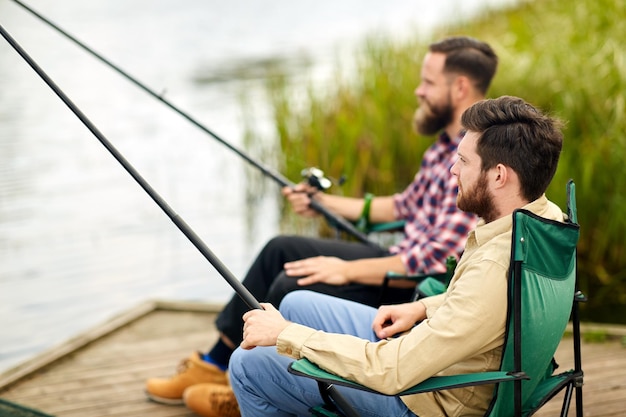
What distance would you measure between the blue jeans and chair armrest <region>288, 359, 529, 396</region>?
22 centimetres

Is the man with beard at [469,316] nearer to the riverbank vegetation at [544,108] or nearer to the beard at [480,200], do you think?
the beard at [480,200]

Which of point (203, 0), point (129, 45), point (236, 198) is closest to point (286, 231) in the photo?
point (236, 198)

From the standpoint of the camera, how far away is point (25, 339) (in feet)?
14.1

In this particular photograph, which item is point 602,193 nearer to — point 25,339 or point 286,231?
point 286,231

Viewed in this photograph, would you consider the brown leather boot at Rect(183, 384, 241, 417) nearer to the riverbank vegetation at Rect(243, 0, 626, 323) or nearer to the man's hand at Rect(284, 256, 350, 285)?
the man's hand at Rect(284, 256, 350, 285)

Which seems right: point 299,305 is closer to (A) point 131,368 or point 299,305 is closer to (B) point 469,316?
(B) point 469,316

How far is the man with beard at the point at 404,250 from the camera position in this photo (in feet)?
9.14

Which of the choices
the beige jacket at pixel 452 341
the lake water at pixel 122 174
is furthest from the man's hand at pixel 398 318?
the lake water at pixel 122 174

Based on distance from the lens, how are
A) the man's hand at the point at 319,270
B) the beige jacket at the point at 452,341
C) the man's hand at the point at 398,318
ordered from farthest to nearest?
1. the man's hand at the point at 319,270
2. the man's hand at the point at 398,318
3. the beige jacket at the point at 452,341

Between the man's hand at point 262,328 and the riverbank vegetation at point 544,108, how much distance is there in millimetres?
2355

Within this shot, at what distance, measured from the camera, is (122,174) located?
281 inches

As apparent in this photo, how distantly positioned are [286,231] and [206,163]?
1960 mm

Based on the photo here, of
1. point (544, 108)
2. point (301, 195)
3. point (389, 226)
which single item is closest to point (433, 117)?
point (389, 226)

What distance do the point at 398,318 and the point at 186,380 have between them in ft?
3.30
